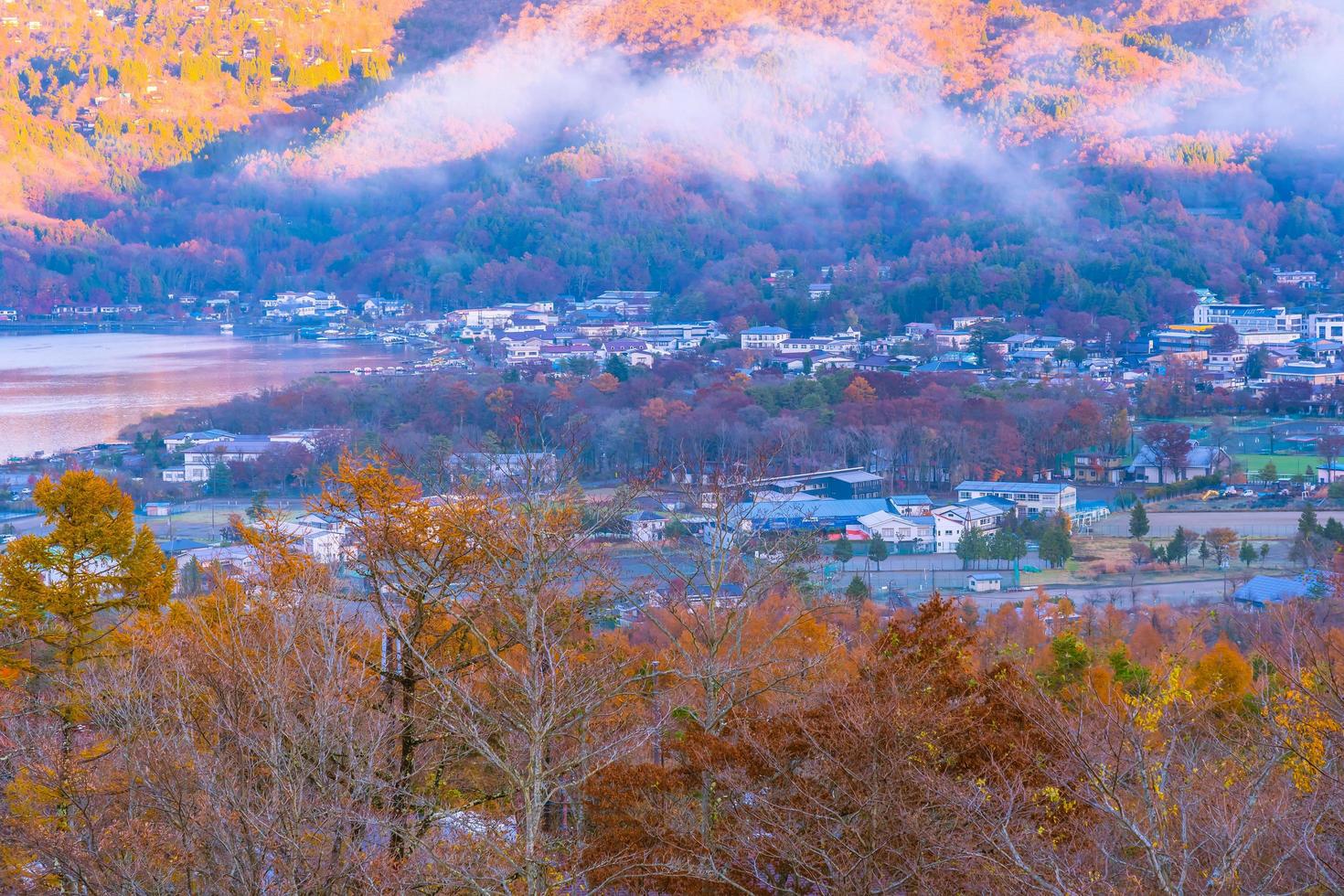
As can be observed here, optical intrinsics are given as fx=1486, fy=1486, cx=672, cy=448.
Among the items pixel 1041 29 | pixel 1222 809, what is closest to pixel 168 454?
pixel 1222 809

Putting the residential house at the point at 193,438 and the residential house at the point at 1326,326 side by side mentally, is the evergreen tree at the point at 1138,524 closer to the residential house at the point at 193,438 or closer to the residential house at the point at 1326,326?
the residential house at the point at 193,438

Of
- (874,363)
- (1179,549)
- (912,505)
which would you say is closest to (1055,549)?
(1179,549)

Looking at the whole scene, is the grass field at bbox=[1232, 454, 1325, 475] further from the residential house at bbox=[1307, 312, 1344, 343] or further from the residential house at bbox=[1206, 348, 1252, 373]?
the residential house at bbox=[1307, 312, 1344, 343]

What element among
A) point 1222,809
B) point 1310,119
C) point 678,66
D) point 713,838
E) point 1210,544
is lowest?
point 1210,544

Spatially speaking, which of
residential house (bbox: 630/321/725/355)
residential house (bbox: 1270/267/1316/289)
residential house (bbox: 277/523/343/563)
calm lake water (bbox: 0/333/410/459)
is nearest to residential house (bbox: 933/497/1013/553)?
residential house (bbox: 277/523/343/563)

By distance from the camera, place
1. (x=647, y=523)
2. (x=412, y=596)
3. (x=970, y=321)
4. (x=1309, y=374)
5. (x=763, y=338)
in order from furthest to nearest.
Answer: (x=970, y=321), (x=763, y=338), (x=1309, y=374), (x=647, y=523), (x=412, y=596)

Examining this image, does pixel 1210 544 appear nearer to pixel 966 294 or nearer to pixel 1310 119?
pixel 966 294

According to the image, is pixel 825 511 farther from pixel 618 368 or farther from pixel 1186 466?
pixel 618 368
